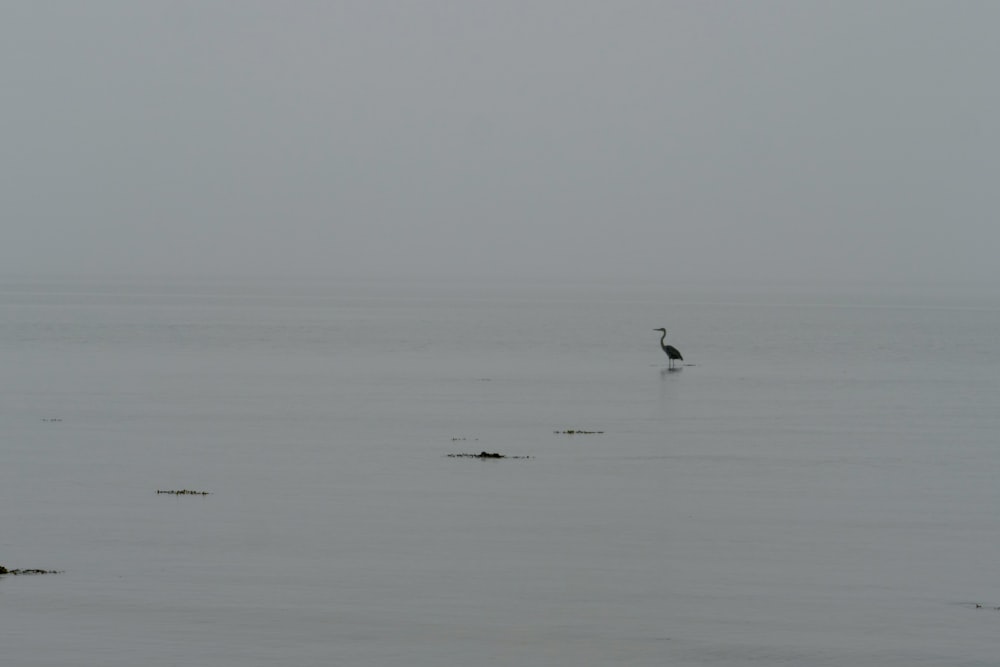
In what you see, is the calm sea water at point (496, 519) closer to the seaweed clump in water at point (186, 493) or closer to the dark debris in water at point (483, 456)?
the dark debris in water at point (483, 456)

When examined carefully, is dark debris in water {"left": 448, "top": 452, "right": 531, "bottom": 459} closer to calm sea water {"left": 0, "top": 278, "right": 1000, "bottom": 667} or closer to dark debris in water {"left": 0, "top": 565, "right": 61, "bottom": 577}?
calm sea water {"left": 0, "top": 278, "right": 1000, "bottom": 667}

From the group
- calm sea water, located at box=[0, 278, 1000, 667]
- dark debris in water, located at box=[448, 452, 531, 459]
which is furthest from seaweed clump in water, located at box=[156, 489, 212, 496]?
dark debris in water, located at box=[448, 452, 531, 459]

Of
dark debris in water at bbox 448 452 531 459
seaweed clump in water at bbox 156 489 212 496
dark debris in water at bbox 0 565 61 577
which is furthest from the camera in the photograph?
dark debris in water at bbox 448 452 531 459

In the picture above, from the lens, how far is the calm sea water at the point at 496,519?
13688mm

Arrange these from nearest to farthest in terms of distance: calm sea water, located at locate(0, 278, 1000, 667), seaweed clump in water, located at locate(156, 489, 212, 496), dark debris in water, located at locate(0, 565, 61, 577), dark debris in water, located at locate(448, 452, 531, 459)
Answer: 1. calm sea water, located at locate(0, 278, 1000, 667)
2. dark debris in water, located at locate(0, 565, 61, 577)
3. seaweed clump in water, located at locate(156, 489, 212, 496)
4. dark debris in water, located at locate(448, 452, 531, 459)

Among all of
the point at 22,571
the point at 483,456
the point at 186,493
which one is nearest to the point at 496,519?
the point at 186,493

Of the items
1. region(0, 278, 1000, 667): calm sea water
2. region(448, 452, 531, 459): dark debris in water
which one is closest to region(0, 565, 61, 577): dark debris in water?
region(0, 278, 1000, 667): calm sea water

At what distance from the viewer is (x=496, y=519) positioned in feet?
64.4

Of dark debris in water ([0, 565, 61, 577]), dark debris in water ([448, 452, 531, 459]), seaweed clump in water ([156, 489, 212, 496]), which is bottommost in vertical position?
dark debris in water ([0, 565, 61, 577])

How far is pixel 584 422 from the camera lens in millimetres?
32250

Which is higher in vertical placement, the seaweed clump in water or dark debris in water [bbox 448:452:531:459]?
dark debris in water [bbox 448:452:531:459]

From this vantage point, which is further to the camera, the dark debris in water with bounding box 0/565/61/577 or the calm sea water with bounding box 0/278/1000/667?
the dark debris in water with bounding box 0/565/61/577

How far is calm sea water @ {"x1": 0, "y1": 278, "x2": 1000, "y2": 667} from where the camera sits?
539 inches

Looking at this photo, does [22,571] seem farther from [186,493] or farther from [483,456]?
[483,456]
